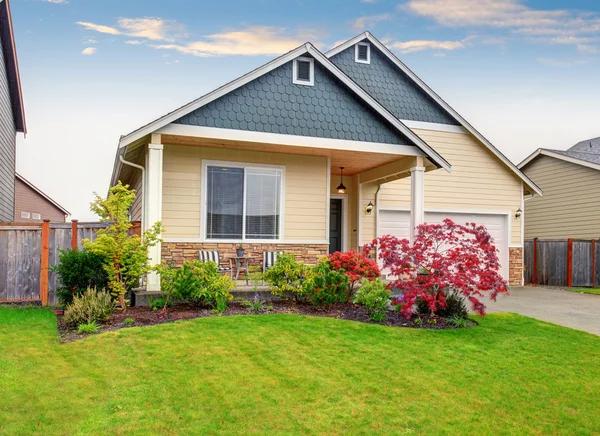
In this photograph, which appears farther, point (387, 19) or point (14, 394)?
point (387, 19)

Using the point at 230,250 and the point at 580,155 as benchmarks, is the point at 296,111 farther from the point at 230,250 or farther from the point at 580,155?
the point at 580,155

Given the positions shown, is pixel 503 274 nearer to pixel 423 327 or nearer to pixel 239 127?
pixel 423 327

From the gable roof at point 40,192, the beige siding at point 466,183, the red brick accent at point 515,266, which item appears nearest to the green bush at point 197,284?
the beige siding at point 466,183

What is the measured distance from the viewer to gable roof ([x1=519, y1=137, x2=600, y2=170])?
17.6 m

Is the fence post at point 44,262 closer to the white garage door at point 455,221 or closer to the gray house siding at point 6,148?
the gray house siding at point 6,148

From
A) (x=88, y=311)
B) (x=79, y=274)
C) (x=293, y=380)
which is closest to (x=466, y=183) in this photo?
(x=79, y=274)

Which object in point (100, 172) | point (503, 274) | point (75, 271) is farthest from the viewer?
point (100, 172)

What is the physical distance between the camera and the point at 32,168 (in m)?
31.5

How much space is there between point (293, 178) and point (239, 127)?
7.47 ft

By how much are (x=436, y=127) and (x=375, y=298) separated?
8546mm

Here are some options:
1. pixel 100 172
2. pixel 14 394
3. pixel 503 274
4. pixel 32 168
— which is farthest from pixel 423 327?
pixel 32 168

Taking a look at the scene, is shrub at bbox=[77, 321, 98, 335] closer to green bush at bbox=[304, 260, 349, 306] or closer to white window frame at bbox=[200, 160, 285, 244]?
green bush at bbox=[304, 260, 349, 306]

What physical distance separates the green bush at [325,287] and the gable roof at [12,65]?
1190cm

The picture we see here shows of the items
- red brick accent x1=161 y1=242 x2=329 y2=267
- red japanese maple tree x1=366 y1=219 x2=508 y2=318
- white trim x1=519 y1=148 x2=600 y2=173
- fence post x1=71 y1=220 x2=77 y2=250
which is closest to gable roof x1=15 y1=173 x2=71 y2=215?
fence post x1=71 y1=220 x2=77 y2=250
